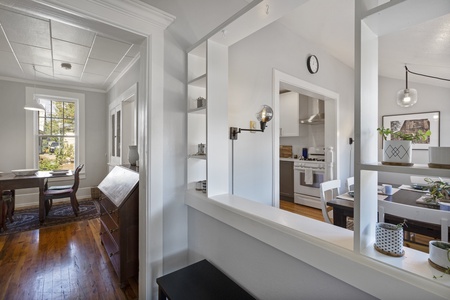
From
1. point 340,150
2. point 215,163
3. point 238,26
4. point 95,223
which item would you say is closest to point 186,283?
point 215,163

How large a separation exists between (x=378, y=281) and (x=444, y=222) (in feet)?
3.62

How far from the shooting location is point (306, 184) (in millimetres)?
4277

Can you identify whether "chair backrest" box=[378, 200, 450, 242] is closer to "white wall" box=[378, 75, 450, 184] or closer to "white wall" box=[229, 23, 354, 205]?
"white wall" box=[229, 23, 354, 205]

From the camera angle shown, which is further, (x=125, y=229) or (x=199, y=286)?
(x=125, y=229)

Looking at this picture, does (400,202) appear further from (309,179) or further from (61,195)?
(61,195)

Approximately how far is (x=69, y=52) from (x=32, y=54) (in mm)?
612

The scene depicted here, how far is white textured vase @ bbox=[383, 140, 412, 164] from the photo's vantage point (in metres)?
0.80

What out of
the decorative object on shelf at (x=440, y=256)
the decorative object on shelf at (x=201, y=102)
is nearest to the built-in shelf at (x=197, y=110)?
the decorative object on shelf at (x=201, y=102)

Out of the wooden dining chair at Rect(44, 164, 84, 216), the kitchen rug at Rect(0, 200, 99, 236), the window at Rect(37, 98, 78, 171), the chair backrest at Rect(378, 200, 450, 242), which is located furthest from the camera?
the window at Rect(37, 98, 78, 171)

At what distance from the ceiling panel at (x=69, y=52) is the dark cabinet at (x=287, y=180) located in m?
4.33

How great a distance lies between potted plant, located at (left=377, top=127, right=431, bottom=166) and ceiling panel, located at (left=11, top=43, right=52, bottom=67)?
4090 mm

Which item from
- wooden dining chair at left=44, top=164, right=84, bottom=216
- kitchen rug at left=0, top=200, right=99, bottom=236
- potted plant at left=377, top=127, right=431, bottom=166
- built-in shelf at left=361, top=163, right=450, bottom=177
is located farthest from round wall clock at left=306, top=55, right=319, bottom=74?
kitchen rug at left=0, top=200, right=99, bottom=236

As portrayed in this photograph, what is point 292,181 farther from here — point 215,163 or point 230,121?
point 215,163

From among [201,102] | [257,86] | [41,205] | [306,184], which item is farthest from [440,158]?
[41,205]
